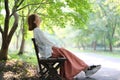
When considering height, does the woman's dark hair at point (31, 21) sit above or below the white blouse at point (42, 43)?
above

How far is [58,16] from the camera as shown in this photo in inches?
590

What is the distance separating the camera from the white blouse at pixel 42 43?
776cm

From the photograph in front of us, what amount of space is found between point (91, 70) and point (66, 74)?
0.85 m

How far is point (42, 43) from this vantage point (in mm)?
7812

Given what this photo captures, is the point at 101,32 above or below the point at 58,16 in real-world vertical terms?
below

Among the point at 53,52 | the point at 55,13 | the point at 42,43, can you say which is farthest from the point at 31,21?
the point at 55,13

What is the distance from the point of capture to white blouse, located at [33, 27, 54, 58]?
306 inches

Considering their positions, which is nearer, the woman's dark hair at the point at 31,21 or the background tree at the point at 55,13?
the woman's dark hair at the point at 31,21

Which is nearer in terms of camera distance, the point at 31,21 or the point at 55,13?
the point at 31,21

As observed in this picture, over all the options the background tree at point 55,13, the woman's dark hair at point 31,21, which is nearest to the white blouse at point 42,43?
the woman's dark hair at point 31,21

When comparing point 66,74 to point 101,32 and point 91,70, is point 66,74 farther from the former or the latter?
point 101,32

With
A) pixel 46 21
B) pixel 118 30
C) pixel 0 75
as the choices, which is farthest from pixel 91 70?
pixel 118 30

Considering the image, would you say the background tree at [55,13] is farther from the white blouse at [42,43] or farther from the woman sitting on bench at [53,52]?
the white blouse at [42,43]

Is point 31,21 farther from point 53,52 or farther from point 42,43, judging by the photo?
point 53,52
